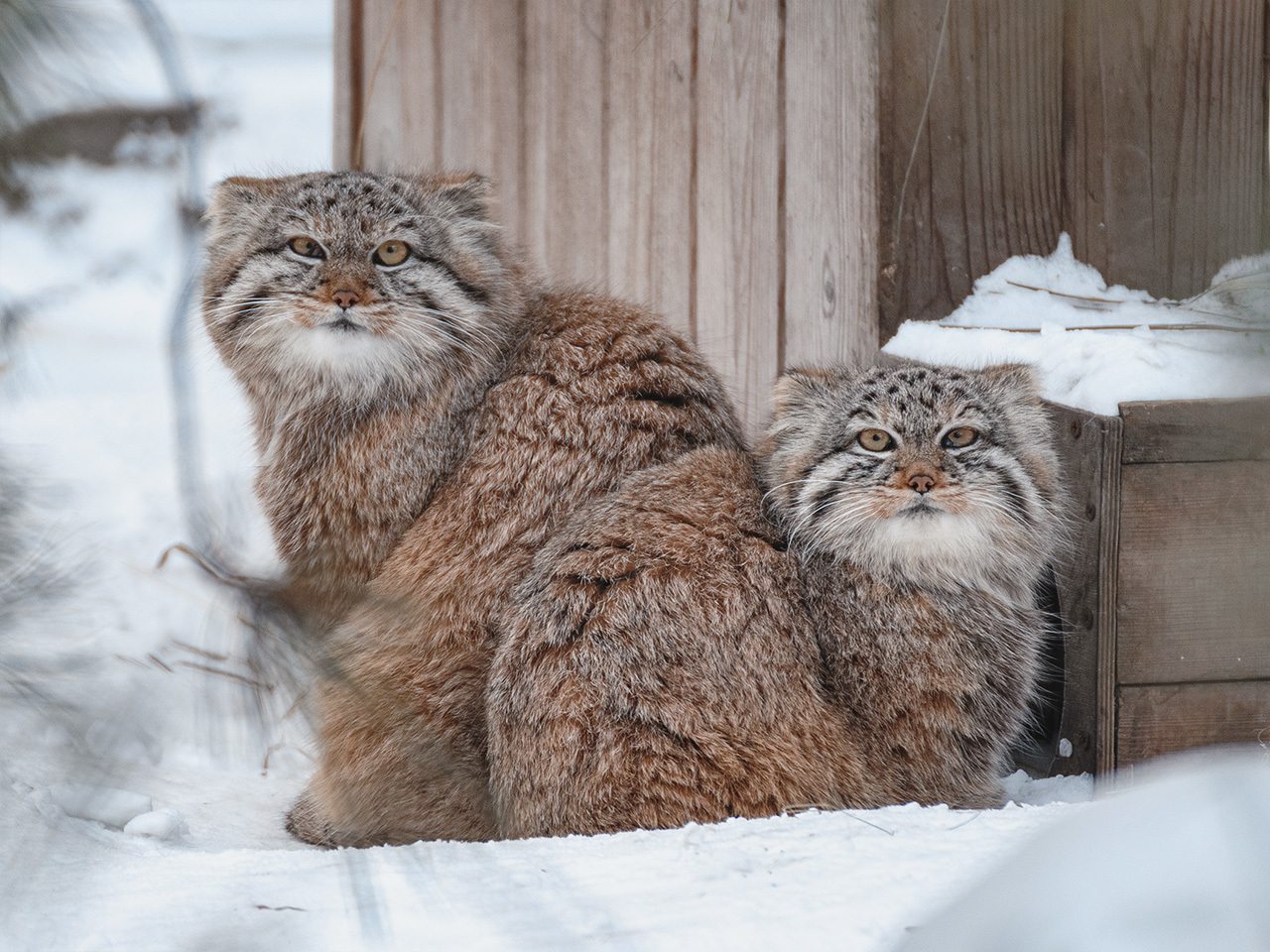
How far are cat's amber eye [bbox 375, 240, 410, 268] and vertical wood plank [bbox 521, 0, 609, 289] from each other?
1.27m

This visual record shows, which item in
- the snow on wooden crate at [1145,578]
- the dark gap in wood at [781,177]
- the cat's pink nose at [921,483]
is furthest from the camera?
the dark gap in wood at [781,177]

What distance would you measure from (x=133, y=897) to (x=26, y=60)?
1.31 metres

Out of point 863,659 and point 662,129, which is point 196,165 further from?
point 662,129

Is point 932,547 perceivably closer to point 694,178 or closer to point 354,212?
point 354,212

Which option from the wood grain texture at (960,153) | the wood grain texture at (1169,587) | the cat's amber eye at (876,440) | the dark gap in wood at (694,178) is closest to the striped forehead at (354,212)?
the cat's amber eye at (876,440)

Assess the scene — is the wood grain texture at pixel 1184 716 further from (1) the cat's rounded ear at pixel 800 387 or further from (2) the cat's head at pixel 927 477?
(1) the cat's rounded ear at pixel 800 387

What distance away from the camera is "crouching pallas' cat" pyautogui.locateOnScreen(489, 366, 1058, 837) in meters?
2.53

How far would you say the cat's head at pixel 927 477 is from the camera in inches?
106

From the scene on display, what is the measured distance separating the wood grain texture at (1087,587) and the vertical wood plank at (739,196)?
1.24 m

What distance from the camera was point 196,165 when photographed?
949 millimetres

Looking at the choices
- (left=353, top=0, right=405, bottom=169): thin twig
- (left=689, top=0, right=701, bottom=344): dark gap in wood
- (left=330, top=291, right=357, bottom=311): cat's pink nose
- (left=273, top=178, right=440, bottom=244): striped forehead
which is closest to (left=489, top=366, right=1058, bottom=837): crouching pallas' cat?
(left=330, top=291, right=357, bottom=311): cat's pink nose

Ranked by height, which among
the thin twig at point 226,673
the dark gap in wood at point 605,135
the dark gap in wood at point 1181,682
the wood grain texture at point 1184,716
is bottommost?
the wood grain texture at point 1184,716

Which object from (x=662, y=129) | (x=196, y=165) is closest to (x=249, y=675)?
(x=196, y=165)

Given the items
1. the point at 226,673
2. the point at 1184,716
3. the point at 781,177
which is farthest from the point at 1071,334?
the point at 226,673
